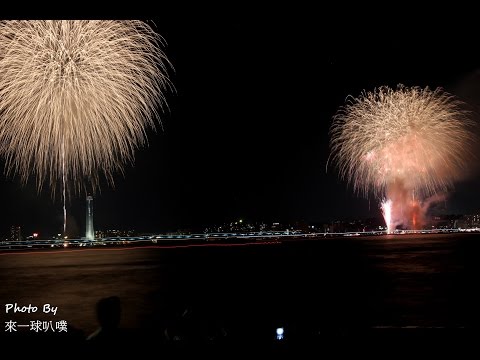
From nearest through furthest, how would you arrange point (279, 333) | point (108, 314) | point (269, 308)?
point (279, 333) < point (108, 314) < point (269, 308)

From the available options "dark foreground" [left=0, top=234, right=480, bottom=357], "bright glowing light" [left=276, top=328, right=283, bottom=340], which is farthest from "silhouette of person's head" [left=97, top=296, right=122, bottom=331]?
"bright glowing light" [left=276, top=328, right=283, bottom=340]

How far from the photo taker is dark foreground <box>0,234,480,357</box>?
3.52m

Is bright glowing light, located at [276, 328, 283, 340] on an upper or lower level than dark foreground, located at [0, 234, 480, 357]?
upper

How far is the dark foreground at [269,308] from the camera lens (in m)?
3.52

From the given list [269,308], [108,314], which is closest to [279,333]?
[108,314]

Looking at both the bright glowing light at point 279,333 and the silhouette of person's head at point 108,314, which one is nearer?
the bright glowing light at point 279,333

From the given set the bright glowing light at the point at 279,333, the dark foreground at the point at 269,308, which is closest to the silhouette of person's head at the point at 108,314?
the dark foreground at the point at 269,308

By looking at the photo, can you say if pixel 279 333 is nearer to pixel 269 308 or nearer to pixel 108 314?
pixel 108 314

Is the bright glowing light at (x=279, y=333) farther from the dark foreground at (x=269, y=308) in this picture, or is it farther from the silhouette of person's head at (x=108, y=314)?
the silhouette of person's head at (x=108, y=314)

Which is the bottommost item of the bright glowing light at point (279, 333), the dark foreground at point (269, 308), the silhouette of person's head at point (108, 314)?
the dark foreground at point (269, 308)

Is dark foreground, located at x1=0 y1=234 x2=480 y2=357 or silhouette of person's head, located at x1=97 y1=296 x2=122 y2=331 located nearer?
dark foreground, located at x1=0 y1=234 x2=480 y2=357

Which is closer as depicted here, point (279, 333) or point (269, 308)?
point (279, 333)

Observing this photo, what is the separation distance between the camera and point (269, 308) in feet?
42.0

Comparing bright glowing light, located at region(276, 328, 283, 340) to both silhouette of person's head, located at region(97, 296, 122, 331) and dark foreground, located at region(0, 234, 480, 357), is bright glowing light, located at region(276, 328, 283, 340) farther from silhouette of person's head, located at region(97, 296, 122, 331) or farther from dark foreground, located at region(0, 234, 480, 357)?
silhouette of person's head, located at region(97, 296, 122, 331)
